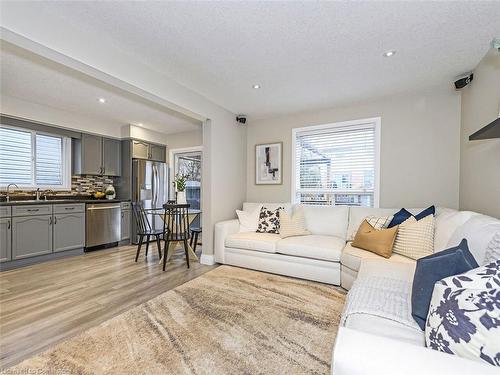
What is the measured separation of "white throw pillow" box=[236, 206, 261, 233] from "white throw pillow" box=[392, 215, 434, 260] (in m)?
1.92

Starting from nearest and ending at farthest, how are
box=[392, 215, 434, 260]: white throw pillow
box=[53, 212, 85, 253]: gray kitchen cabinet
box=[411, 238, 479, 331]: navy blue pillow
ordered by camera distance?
box=[411, 238, 479, 331]: navy blue pillow < box=[392, 215, 434, 260]: white throw pillow < box=[53, 212, 85, 253]: gray kitchen cabinet

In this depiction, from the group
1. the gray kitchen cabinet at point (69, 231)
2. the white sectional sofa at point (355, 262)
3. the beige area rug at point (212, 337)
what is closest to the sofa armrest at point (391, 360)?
the white sectional sofa at point (355, 262)

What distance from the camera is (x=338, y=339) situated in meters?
0.85

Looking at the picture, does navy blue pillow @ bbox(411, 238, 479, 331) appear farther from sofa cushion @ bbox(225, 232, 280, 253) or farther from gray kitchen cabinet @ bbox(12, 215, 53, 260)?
gray kitchen cabinet @ bbox(12, 215, 53, 260)

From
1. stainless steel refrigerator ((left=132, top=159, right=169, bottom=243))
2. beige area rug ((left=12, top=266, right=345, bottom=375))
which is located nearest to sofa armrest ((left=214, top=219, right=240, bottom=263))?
beige area rug ((left=12, top=266, right=345, bottom=375))

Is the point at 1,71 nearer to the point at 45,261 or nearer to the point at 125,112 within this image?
the point at 125,112

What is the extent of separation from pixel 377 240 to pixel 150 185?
433 centimetres

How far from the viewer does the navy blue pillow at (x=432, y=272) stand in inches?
45.0

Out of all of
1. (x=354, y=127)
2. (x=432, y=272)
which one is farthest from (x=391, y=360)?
(x=354, y=127)

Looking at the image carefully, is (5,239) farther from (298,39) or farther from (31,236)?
(298,39)

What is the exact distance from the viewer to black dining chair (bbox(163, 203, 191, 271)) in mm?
3494

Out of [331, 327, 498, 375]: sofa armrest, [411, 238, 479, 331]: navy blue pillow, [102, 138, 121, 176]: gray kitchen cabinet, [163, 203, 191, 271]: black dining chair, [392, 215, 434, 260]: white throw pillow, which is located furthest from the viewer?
[102, 138, 121, 176]: gray kitchen cabinet

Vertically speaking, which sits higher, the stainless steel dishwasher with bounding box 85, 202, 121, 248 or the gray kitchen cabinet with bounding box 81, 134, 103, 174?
the gray kitchen cabinet with bounding box 81, 134, 103, 174

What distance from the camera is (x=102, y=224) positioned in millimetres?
4422
